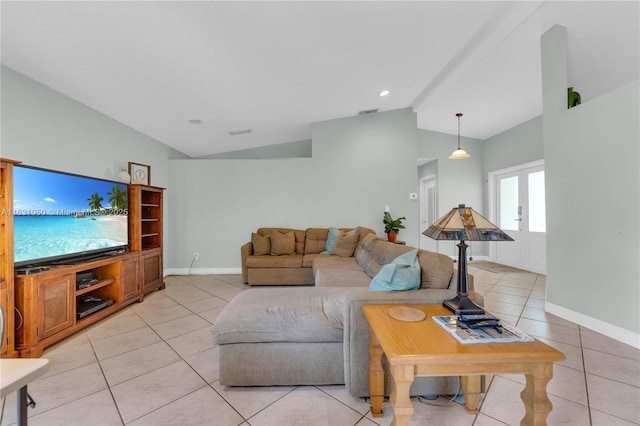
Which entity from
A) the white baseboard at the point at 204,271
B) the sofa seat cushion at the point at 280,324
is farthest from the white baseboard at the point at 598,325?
the white baseboard at the point at 204,271

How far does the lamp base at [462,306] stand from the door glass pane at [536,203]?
15.8 feet

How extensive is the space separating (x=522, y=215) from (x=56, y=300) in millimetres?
7010

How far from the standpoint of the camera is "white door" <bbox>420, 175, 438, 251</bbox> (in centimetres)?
651

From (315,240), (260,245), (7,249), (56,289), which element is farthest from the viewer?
(315,240)

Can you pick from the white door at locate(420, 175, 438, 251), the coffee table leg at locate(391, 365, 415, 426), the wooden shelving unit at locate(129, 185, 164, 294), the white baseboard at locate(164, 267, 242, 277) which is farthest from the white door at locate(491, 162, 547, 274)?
the wooden shelving unit at locate(129, 185, 164, 294)

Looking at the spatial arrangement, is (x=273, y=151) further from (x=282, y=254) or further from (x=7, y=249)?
(x=7, y=249)

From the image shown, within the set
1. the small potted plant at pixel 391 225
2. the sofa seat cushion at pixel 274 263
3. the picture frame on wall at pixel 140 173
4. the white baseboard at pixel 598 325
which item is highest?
the picture frame on wall at pixel 140 173

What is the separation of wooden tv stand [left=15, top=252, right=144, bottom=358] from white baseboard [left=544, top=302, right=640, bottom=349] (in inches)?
188

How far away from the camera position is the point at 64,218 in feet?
8.32

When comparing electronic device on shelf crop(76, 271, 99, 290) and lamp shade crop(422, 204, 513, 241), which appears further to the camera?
electronic device on shelf crop(76, 271, 99, 290)

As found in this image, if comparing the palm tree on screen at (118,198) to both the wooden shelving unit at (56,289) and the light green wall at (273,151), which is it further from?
the light green wall at (273,151)

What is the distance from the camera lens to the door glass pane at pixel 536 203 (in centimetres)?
489

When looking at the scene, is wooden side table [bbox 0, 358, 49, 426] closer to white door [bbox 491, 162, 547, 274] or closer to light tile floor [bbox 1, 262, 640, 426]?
light tile floor [bbox 1, 262, 640, 426]

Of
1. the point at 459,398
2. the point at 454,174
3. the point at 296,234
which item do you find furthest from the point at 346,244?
the point at 454,174
